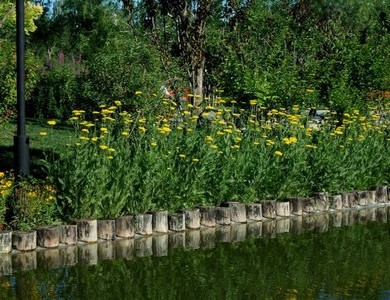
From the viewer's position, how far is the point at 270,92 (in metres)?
18.6

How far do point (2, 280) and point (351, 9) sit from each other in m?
58.8

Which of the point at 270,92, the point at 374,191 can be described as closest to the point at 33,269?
the point at 374,191

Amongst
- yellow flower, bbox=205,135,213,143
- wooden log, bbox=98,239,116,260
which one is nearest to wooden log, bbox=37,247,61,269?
wooden log, bbox=98,239,116,260

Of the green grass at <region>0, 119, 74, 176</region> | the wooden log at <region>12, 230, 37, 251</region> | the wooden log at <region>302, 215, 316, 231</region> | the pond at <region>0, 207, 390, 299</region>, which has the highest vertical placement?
the green grass at <region>0, 119, 74, 176</region>

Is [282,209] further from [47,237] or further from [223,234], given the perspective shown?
[47,237]

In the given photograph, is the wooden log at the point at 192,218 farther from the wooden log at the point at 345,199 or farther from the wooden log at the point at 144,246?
the wooden log at the point at 345,199

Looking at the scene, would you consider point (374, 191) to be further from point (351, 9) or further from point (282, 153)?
point (351, 9)

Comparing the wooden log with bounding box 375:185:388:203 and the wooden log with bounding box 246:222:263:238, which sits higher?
Result: the wooden log with bounding box 375:185:388:203

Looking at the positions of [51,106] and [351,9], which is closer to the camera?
[51,106]

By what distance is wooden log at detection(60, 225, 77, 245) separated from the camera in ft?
32.8

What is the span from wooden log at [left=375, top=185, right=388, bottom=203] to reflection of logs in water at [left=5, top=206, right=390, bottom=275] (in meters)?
0.92

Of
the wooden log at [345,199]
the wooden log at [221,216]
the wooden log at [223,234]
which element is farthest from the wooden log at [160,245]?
the wooden log at [345,199]

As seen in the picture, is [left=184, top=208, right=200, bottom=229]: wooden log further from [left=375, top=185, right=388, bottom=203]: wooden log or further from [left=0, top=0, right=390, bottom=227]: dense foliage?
[left=375, top=185, right=388, bottom=203]: wooden log

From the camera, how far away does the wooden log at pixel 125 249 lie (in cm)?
961
